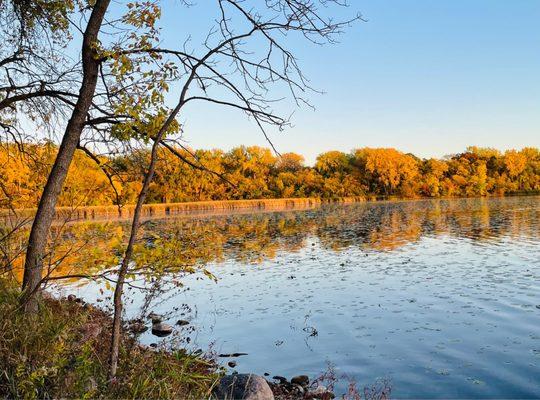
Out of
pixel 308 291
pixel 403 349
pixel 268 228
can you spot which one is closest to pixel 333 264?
pixel 308 291

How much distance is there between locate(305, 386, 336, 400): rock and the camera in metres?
8.37

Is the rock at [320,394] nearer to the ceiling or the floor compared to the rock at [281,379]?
nearer to the ceiling

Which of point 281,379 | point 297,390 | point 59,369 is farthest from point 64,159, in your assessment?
point 281,379

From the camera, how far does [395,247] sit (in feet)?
90.7

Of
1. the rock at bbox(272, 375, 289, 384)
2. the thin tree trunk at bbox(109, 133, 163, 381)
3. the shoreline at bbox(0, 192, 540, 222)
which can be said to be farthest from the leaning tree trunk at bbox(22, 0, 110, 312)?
the shoreline at bbox(0, 192, 540, 222)

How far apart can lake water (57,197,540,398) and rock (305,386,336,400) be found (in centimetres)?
54

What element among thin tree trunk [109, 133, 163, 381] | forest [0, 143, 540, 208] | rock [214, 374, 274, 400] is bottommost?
rock [214, 374, 274, 400]

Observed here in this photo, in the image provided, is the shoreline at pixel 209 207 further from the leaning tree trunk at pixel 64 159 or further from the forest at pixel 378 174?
the leaning tree trunk at pixel 64 159

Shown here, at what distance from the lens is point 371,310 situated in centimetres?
1433

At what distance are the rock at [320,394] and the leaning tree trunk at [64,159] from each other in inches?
193

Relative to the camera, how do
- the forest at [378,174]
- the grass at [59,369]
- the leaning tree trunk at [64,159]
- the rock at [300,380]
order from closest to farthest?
the grass at [59,369]
the leaning tree trunk at [64,159]
the rock at [300,380]
the forest at [378,174]

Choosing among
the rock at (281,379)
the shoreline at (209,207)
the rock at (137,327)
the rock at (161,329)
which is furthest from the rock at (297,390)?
the shoreline at (209,207)

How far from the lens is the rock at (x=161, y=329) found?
1291 centimetres

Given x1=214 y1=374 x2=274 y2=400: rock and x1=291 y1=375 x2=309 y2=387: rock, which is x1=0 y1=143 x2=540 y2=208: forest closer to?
x1=291 y1=375 x2=309 y2=387: rock
